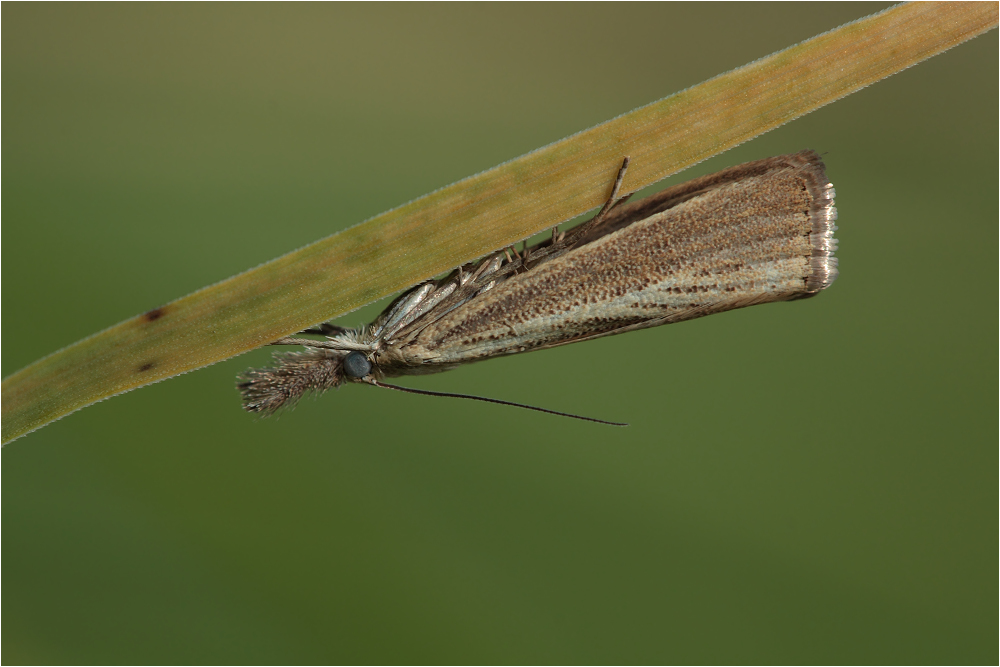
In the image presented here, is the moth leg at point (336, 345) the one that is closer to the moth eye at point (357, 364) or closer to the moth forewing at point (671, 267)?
the moth eye at point (357, 364)

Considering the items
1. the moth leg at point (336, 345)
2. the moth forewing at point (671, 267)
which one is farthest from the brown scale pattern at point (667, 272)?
A: the moth leg at point (336, 345)

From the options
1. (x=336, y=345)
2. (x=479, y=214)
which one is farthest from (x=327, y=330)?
(x=479, y=214)

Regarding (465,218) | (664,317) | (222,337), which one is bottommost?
(664,317)

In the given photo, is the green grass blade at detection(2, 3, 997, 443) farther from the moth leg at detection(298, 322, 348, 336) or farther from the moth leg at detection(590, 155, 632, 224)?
the moth leg at detection(298, 322, 348, 336)

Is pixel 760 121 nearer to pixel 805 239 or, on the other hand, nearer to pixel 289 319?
pixel 805 239

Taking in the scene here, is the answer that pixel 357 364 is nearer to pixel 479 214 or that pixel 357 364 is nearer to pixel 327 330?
pixel 327 330

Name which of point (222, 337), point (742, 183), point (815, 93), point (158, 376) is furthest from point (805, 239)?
point (158, 376)
